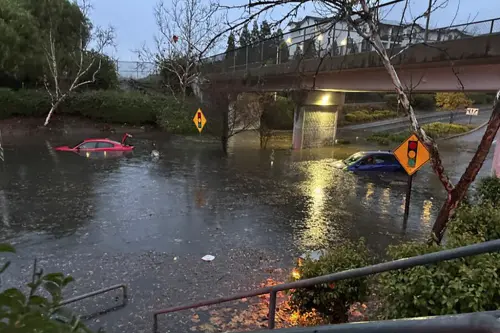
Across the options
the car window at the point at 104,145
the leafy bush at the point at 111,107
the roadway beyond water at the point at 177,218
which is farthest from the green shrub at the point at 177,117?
the roadway beyond water at the point at 177,218

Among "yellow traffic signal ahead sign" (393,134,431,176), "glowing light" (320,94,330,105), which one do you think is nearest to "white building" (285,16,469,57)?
"yellow traffic signal ahead sign" (393,134,431,176)

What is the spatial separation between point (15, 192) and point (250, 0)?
1401 cm

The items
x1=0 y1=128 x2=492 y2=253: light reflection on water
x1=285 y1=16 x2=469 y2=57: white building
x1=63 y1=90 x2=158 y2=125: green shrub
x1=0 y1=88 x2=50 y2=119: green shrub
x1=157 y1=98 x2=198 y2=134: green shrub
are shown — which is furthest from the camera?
x1=157 y1=98 x2=198 y2=134: green shrub

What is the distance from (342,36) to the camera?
22.4 meters

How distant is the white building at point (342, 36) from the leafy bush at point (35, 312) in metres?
6.28

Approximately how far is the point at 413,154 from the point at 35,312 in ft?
41.6

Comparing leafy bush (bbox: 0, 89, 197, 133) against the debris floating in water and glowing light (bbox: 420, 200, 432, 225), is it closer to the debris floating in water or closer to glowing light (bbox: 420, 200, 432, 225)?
glowing light (bbox: 420, 200, 432, 225)

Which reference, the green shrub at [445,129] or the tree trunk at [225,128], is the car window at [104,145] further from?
the green shrub at [445,129]

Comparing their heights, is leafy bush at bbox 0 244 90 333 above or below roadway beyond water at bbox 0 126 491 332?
above

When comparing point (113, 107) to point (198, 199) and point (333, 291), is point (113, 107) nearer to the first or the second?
point (198, 199)

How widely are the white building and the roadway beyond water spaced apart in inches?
229

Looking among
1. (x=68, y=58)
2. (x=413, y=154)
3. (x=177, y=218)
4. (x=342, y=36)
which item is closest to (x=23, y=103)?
(x=68, y=58)

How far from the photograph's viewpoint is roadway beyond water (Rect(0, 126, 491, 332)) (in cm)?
880

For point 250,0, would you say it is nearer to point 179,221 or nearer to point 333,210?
point 179,221
